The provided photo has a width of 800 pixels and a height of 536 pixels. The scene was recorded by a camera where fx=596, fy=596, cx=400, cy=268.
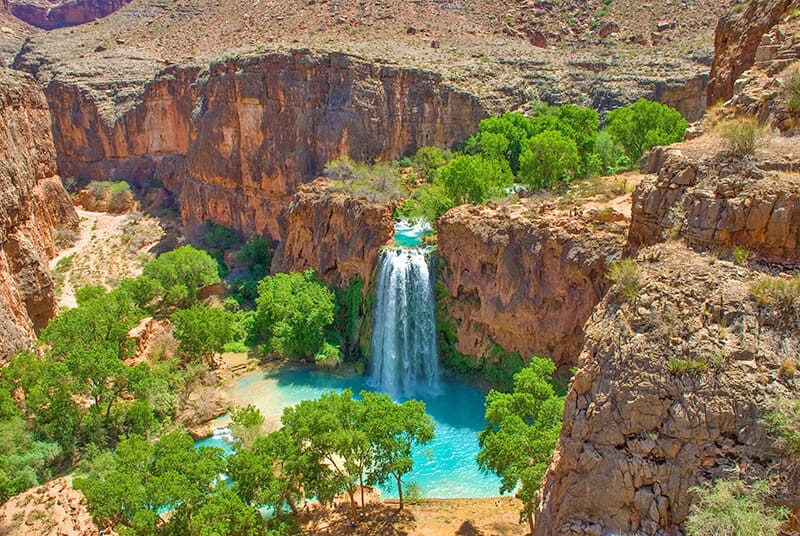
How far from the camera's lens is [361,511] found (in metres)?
18.8

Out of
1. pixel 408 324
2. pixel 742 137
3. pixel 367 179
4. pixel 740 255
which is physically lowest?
pixel 408 324

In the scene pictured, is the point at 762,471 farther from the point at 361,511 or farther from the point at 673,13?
the point at 673,13

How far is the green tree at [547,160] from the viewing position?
30.4m

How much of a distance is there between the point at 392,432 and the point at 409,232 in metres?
20.7

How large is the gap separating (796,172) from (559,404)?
27.8ft

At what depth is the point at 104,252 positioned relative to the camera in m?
45.1

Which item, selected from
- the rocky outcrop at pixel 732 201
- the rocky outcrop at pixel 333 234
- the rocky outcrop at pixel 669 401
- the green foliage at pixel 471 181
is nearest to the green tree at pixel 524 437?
the rocky outcrop at pixel 669 401

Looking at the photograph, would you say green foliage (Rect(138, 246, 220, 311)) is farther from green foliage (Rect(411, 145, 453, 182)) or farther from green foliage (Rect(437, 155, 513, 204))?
green foliage (Rect(411, 145, 453, 182))

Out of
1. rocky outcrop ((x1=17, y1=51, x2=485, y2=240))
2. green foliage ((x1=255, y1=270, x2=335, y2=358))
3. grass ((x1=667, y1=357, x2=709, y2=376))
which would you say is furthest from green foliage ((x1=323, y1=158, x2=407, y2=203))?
grass ((x1=667, y1=357, x2=709, y2=376))

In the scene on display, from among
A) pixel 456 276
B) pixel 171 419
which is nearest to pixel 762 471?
pixel 456 276

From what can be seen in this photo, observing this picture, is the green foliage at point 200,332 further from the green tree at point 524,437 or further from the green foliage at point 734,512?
the green foliage at point 734,512

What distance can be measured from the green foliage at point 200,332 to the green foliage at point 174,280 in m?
4.51

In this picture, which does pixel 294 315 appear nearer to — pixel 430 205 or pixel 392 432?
pixel 430 205

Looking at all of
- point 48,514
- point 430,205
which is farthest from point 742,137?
point 430,205
